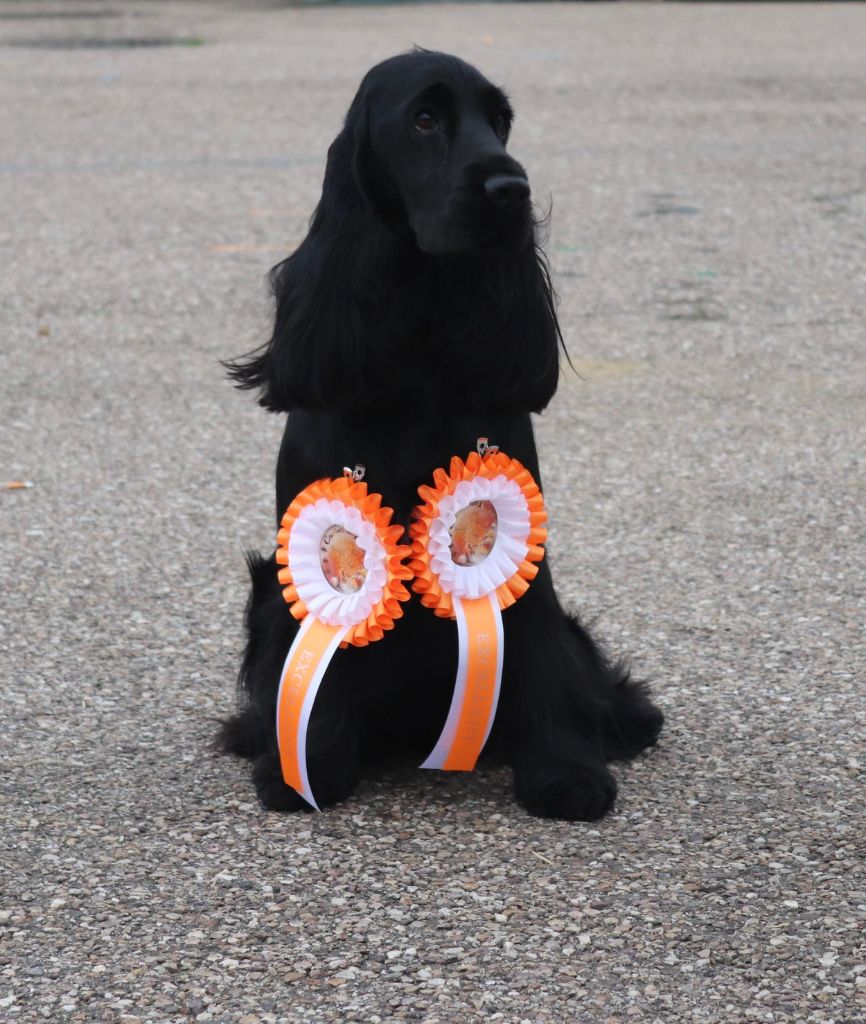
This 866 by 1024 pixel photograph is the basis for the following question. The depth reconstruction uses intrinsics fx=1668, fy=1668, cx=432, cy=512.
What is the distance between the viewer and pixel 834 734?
3252mm

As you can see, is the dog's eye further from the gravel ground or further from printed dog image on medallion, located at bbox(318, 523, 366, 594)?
the gravel ground

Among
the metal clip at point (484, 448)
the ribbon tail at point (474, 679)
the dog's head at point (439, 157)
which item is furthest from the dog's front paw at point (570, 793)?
the dog's head at point (439, 157)

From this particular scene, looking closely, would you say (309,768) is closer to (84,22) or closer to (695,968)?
(695,968)

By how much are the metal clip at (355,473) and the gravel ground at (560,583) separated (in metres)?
0.60

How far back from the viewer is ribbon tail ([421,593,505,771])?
2.85 m

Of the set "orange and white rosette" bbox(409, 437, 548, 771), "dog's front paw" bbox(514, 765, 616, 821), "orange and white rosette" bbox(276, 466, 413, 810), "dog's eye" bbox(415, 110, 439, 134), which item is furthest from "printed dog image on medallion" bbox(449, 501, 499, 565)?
"dog's eye" bbox(415, 110, 439, 134)

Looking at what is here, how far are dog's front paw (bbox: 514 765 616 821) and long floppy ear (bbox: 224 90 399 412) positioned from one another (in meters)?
0.75

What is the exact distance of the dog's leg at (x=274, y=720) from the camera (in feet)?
9.64

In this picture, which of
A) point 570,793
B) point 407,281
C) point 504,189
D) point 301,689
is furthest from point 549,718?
point 504,189

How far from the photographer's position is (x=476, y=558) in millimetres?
2900

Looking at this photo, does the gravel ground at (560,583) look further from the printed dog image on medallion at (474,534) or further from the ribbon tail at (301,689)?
the printed dog image on medallion at (474,534)

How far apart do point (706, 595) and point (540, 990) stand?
1.79 m

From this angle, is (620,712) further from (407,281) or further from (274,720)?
(407,281)

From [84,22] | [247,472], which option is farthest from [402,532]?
[84,22]
